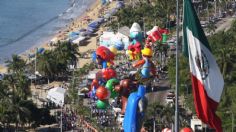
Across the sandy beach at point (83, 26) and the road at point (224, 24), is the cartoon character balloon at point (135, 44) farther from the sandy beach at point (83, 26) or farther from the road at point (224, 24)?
the road at point (224, 24)

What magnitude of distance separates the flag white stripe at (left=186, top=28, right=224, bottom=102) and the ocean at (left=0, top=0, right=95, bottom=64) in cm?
6727

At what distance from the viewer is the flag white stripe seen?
16688 millimetres

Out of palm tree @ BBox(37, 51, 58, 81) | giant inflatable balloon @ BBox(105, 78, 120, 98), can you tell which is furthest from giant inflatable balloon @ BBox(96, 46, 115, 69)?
palm tree @ BBox(37, 51, 58, 81)

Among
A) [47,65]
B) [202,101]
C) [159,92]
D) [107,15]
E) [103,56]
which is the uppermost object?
[107,15]

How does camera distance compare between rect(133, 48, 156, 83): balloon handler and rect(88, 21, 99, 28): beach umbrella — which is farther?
rect(88, 21, 99, 28): beach umbrella

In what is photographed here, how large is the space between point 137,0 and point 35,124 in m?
70.9

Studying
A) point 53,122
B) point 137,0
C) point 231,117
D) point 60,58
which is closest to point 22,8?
point 137,0

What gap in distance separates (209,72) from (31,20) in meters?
96.6

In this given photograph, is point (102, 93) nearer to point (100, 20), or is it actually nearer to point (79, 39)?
point (79, 39)

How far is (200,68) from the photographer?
16.8 meters

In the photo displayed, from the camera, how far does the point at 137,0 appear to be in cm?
11394

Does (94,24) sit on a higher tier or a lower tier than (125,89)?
higher

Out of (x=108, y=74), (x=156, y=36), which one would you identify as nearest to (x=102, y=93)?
(x=108, y=74)

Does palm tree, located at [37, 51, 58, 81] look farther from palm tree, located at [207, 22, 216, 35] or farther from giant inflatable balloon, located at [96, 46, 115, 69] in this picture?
palm tree, located at [207, 22, 216, 35]
